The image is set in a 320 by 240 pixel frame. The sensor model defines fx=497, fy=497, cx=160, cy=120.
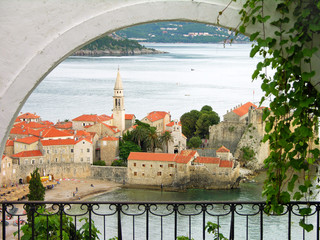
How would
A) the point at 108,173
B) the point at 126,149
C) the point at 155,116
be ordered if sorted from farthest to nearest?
1. the point at 155,116
2. the point at 126,149
3. the point at 108,173

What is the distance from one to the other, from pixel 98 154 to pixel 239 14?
27.6m

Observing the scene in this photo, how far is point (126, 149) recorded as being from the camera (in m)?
27.6

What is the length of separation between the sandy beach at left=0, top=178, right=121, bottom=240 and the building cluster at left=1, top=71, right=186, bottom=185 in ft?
4.06

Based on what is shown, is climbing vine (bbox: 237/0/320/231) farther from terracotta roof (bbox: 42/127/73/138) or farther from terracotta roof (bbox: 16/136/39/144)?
terracotta roof (bbox: 42/127/73/138)

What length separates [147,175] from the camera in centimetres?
2634

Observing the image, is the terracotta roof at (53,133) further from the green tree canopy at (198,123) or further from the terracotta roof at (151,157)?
the green tree canopy at (198,123)

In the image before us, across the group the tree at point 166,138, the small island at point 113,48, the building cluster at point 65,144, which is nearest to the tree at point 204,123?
the building cluster at point 65,144

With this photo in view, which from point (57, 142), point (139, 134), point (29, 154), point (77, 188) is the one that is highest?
point (139, 134)

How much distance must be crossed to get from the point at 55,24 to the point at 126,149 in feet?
84.6

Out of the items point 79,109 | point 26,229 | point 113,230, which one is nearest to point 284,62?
point 26,229

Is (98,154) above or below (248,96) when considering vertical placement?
below

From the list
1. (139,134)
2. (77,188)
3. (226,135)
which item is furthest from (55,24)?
(226,135)

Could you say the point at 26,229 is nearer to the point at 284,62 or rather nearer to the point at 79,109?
the point at 284,62

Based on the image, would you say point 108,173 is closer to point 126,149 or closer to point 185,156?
point 126,149
